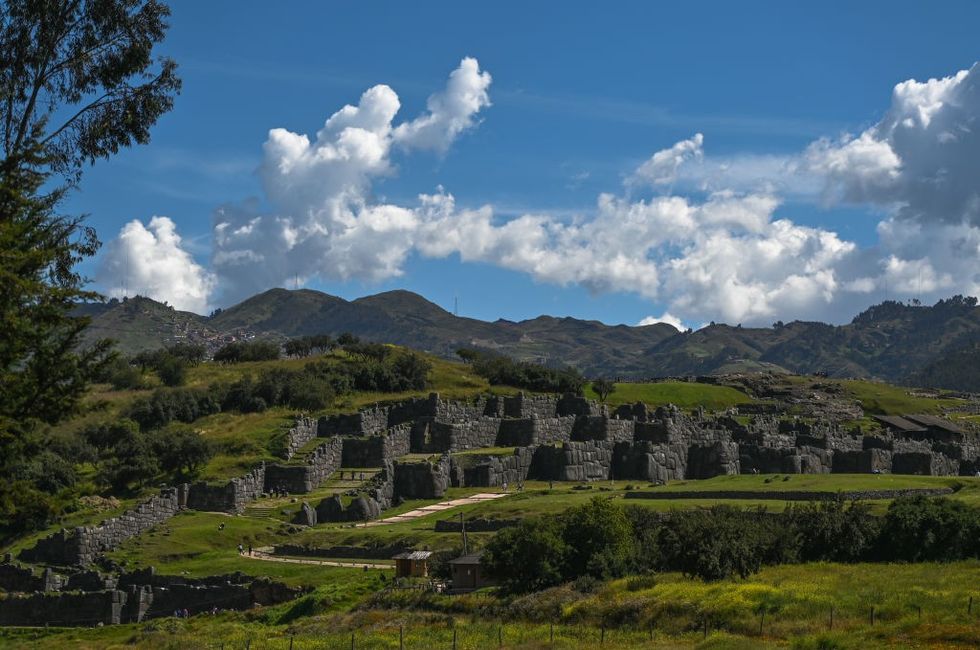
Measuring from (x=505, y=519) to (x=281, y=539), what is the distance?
12.9m

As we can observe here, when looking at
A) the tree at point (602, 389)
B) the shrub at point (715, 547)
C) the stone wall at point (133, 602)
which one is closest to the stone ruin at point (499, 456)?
the stone wall at point (133, 602)

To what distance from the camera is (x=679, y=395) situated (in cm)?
13350

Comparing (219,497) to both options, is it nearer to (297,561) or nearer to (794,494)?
(297,561)

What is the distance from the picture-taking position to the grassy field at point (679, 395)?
126375mm

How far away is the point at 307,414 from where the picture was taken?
94.9 metres

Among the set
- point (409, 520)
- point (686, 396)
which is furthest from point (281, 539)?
point (686, 396)

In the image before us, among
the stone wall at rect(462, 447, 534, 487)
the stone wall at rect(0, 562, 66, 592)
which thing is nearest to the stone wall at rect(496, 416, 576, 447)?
the stone wall at rect(462, 447, 534, 487)

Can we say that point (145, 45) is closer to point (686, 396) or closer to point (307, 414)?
point (307, 414)

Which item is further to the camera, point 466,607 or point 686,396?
point 686,396

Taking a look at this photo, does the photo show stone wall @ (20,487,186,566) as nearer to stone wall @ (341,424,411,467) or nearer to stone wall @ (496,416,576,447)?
stone wall @ (341,424,411,467)

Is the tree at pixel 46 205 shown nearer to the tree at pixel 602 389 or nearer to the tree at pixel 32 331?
the tree at pixel 32 331

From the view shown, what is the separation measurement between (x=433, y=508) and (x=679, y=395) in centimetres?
6689

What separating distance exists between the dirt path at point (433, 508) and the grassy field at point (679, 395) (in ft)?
155

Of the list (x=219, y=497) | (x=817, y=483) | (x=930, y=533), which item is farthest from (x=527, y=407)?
(x=930, y=533)
